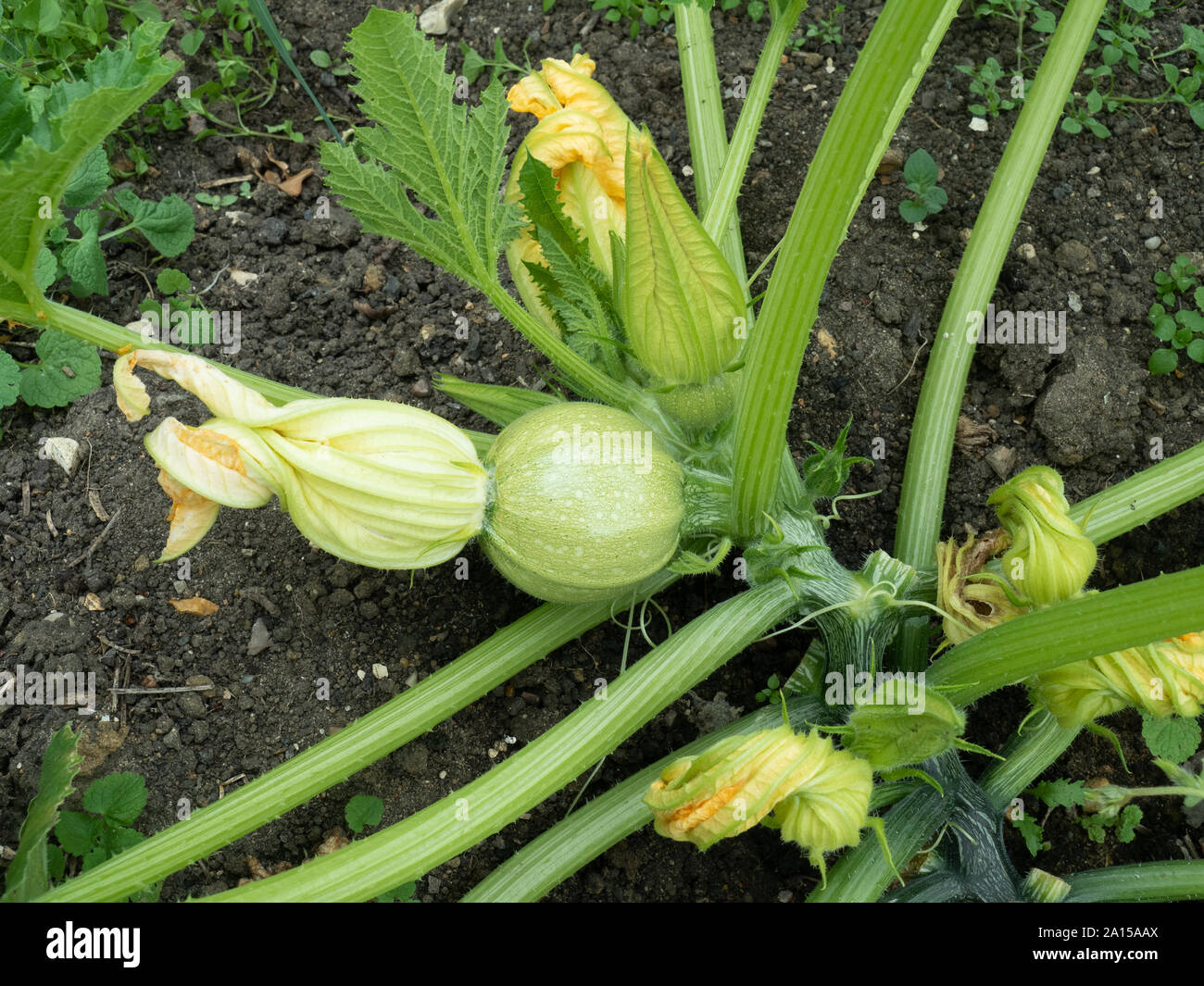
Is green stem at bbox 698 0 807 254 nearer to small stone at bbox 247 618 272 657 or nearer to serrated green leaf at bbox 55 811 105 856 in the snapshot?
small stone at bbox 247 618 272 657

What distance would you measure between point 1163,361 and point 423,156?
6.25ft

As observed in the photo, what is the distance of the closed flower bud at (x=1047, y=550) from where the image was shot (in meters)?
1.75

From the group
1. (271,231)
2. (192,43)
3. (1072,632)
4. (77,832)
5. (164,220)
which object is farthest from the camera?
(192,43)

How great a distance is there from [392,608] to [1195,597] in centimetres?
163

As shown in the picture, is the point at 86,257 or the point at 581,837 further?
the point at 86,257

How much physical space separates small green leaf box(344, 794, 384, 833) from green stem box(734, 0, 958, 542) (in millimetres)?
1009

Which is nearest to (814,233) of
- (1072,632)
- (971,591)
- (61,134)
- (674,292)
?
(674,292)

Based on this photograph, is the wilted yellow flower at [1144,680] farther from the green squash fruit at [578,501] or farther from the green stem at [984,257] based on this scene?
the green squash fruit at [578,501]

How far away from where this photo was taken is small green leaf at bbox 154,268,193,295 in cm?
266

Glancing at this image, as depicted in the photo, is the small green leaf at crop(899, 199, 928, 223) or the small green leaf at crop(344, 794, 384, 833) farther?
the small green leaf at crop(899, 199, 928, 223)

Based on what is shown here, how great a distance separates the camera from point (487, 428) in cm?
259

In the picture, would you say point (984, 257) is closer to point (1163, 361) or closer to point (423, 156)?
point (1163, 361)

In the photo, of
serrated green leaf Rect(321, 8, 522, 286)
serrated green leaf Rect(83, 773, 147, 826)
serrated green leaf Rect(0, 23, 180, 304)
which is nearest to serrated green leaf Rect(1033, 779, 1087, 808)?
serrated green leaf Rect(321, 8, 522, 286)

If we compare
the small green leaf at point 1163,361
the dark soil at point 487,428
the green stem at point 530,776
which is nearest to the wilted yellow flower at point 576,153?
the dark soil at point 487,428
